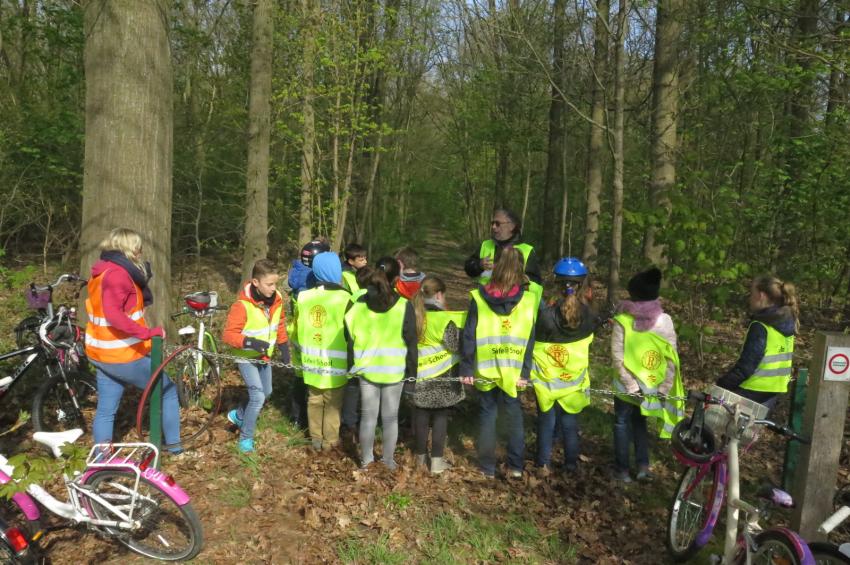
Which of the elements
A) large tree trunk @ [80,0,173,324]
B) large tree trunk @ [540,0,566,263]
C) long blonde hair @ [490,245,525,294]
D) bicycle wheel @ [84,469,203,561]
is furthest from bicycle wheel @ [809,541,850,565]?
large tree trunk @ [540,0,566,263]

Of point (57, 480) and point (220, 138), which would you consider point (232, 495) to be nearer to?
point (57, 480)

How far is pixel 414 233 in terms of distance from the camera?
3003cm

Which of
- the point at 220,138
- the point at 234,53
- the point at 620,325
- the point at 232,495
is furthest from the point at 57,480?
the point at 234,53

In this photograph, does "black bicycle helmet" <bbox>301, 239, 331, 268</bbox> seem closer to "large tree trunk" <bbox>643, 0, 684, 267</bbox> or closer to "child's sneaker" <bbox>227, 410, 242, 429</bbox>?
"child's sneaker" <bbox>227, 410, 242, 429</bbox>

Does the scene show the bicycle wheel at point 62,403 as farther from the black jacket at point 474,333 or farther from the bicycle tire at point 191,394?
the black jacket at point 474,333

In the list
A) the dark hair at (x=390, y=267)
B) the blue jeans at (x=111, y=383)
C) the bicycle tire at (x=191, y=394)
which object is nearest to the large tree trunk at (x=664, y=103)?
the dark hair at (x=390, y=267)

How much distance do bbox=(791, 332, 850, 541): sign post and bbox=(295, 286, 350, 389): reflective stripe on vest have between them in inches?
145

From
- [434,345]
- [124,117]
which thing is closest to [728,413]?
[434,345]

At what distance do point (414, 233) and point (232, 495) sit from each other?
25531 mm

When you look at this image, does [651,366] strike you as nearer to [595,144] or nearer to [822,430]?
[822,430]

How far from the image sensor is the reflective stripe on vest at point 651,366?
204 inches

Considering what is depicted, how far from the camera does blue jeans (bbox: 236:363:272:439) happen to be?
5387 millimetres

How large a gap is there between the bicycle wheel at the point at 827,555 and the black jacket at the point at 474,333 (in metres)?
2.46

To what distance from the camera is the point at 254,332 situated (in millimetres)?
5465
